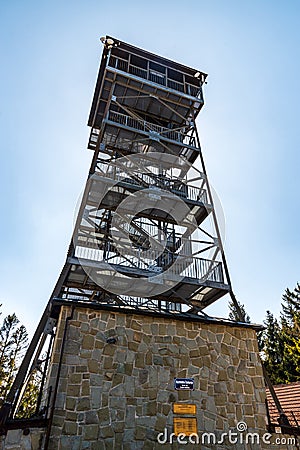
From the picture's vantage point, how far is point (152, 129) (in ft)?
37.7

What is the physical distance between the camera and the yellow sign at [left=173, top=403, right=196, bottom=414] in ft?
22.2

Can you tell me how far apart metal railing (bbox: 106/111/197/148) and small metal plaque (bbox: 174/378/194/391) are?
763 cm

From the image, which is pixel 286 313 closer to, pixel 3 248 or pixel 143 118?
pixel 143 118

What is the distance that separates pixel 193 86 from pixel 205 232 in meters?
6.49

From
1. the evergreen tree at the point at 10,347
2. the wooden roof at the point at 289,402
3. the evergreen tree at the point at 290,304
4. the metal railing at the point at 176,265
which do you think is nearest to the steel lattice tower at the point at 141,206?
the metal railing at the point at 176,265

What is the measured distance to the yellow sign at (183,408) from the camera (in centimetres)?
676

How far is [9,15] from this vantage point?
8.57m

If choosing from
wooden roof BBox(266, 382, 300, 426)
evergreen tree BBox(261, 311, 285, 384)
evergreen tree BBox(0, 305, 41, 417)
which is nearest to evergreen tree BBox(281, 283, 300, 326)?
evergreen tree BBox(261, 311, 285, 384)

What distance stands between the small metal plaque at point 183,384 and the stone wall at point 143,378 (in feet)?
0.26

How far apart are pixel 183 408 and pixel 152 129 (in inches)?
Result: 353


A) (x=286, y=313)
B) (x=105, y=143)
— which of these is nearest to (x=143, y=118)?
(x=105, y=143)

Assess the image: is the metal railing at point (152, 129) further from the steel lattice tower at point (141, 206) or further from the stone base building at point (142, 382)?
the stone base building at point (142, 382)

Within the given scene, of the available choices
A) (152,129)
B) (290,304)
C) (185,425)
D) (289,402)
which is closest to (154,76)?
(152,129)

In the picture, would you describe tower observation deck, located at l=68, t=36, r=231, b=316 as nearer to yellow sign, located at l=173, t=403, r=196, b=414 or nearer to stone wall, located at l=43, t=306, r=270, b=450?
stone wall, located at l=43, t=306, r=270, b=450
